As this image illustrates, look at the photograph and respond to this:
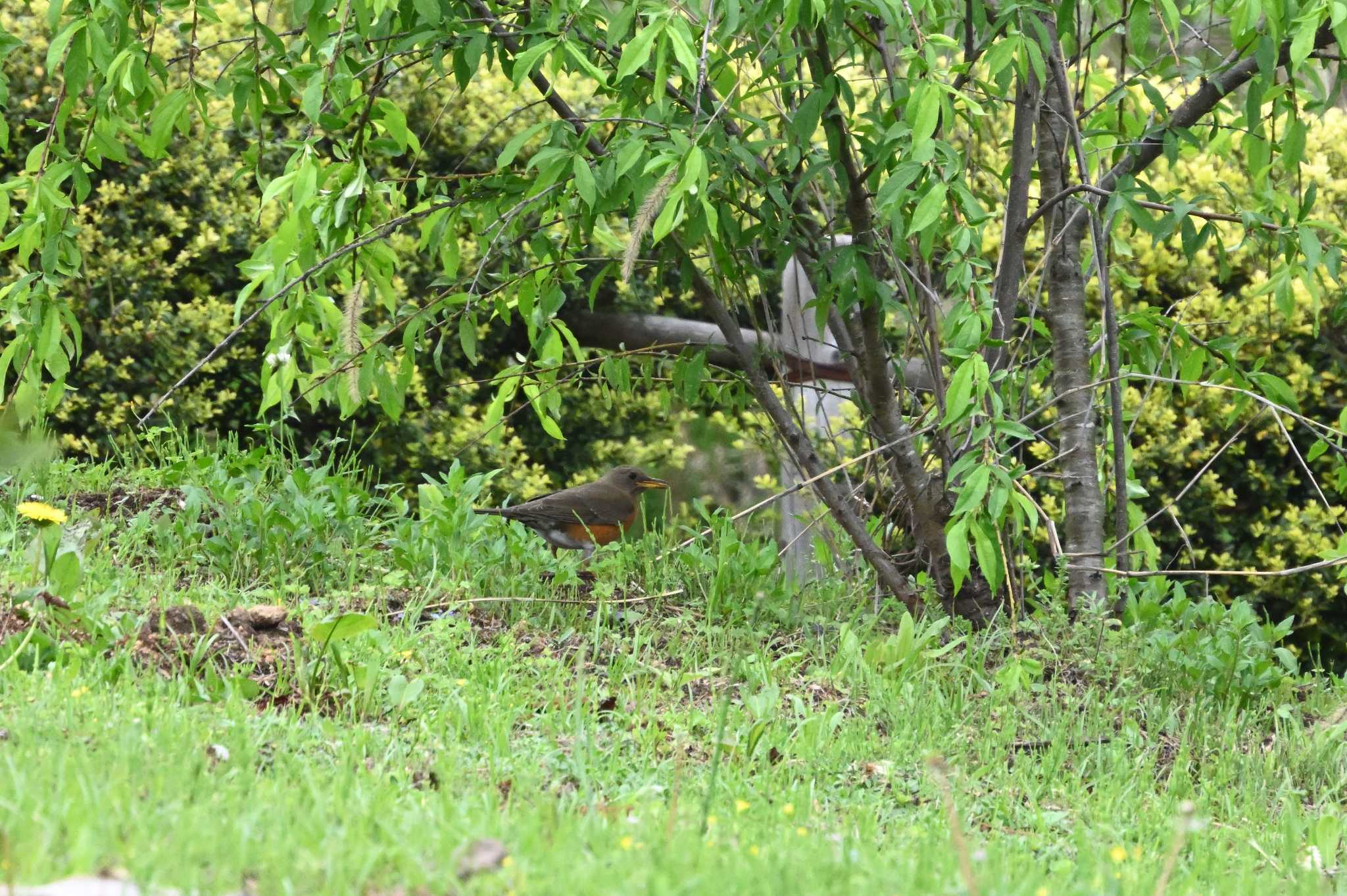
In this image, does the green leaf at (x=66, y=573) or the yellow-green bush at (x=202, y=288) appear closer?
the green leaf at (x=66, y=573)

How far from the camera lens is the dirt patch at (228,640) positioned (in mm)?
3562

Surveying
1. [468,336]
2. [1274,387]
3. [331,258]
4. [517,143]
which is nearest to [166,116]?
[331,258]

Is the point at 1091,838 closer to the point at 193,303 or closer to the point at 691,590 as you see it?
the point at 691,590

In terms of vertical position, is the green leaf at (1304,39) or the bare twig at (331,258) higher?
the green leaf at (1304,39)

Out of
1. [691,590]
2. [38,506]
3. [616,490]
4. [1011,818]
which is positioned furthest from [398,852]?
[616,490]

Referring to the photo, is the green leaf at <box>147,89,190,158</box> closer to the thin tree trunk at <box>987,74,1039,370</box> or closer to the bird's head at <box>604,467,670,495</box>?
the bird's head at <box>604,467,670,495</box>

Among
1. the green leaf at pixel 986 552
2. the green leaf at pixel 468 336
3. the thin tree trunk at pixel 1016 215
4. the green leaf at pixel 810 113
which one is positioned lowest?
the green leaf at pixel 986 552

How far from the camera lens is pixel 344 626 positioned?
354 centimetres

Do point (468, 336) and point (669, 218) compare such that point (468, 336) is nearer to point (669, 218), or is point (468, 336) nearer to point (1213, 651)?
point (669, 218)

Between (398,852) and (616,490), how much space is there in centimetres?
344

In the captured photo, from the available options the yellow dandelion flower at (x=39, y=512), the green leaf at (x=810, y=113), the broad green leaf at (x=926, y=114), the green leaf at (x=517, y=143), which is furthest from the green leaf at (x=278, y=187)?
the broad green leaf at (x=926, y=114)

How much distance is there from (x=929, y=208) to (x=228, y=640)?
216cm

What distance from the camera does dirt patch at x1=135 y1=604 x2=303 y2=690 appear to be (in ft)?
11.7

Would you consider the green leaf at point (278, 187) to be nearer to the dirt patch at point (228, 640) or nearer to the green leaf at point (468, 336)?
the green leaf at point (468, 336)
